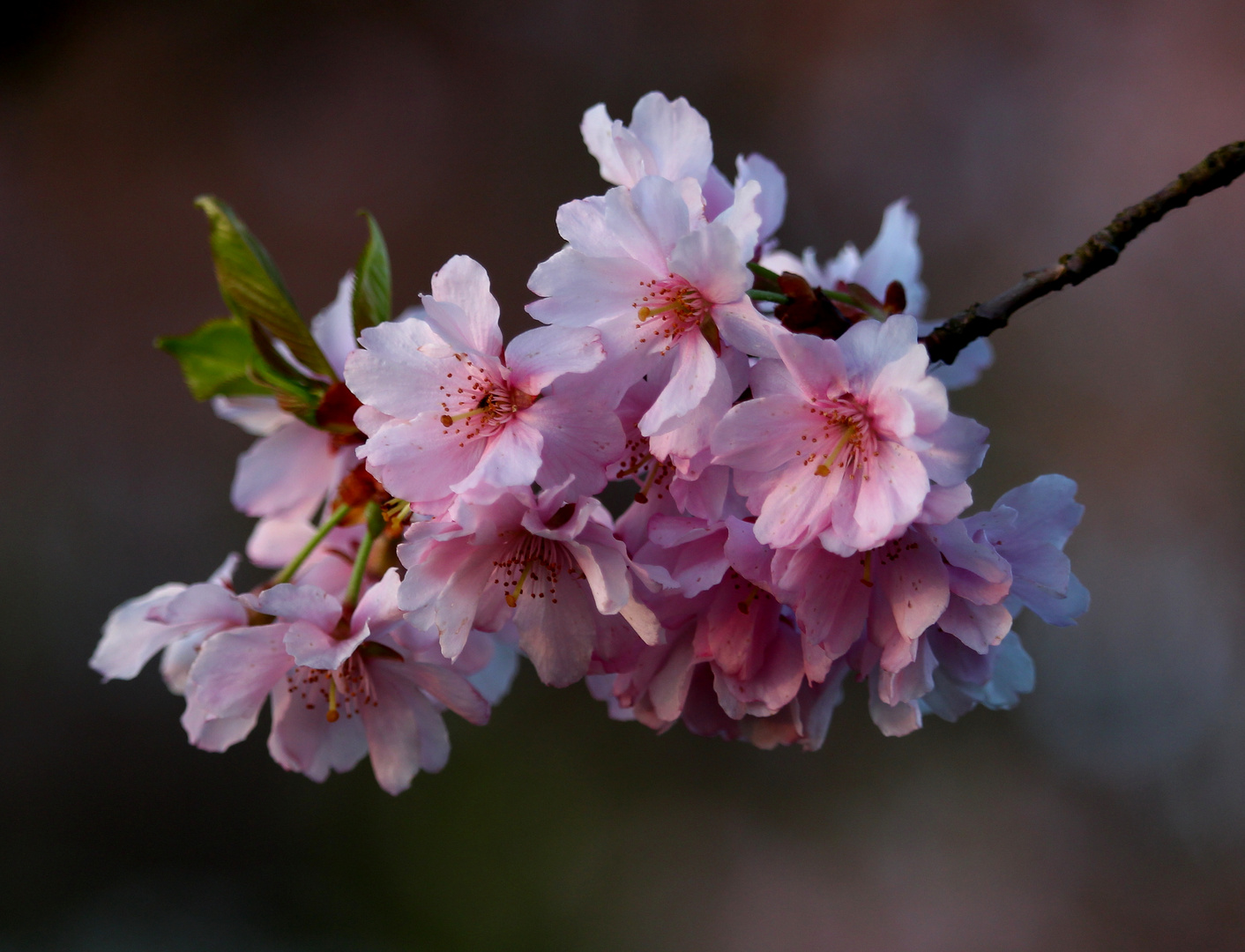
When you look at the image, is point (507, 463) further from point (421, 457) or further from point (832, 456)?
point (832, 456)

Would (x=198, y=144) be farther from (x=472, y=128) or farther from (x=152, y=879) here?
(x=152, y=879)

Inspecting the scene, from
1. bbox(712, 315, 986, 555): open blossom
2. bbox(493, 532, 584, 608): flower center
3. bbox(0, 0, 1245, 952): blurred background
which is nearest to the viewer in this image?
bbox(712, 315, 986, 555): open blossom

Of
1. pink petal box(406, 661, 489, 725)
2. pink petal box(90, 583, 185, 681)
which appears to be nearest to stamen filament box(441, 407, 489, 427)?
pink petal box(406, 661, 489, 725)

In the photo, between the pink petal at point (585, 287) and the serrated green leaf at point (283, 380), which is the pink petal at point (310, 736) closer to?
the serrated green leaf at point (283, 380)

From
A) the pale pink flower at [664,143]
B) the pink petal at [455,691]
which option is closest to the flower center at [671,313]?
the pale pink flower at [664,143]

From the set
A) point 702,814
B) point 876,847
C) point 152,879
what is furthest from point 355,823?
point 876,847

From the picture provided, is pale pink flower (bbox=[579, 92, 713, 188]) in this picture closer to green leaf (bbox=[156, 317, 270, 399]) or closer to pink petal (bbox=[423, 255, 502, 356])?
pink petal (bbox=[423, 255, 502, 356])
